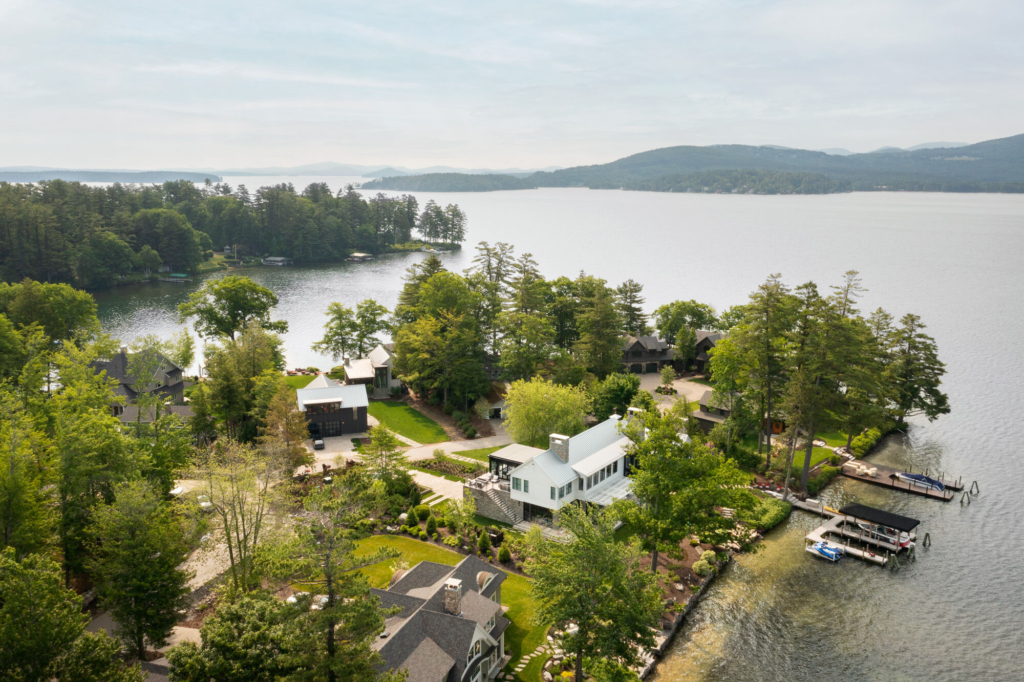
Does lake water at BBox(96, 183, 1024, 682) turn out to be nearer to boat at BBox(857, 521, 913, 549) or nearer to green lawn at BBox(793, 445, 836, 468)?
boat at BBox(857, 521, 913, 549)

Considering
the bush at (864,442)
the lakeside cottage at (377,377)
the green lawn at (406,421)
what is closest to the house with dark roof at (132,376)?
the lakeside cottage at (377,377)

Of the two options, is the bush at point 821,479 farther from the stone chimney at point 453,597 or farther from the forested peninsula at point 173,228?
the forested peninsula at point 173,228

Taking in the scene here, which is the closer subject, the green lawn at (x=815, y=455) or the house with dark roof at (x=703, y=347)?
the green lawn at (x=815, y=455)

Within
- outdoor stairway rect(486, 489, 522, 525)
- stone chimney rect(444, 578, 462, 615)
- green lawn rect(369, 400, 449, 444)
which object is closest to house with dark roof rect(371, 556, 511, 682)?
stone chimney rect(444, 578, 462, 615)

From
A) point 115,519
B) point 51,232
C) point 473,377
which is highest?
point 51,232

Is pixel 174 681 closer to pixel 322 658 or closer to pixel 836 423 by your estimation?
pixel 322 658

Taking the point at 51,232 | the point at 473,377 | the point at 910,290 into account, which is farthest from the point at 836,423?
the point at 51,232
